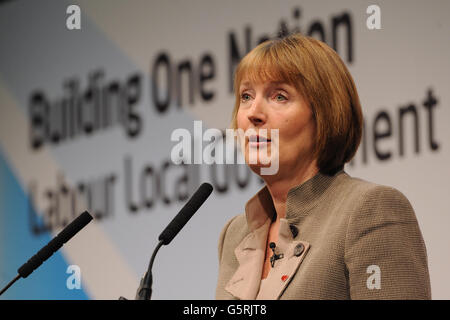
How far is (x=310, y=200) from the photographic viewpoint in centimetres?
212

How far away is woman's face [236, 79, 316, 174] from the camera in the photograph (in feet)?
6.86

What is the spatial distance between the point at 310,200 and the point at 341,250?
236mm

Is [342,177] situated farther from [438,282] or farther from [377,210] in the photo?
[438,282]

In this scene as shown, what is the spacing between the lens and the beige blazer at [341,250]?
1854 mm

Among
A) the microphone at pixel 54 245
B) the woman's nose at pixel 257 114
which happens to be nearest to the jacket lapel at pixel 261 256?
the woman's nose at pixel 257 114

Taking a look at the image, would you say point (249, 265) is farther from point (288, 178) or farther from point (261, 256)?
point (288, 178)

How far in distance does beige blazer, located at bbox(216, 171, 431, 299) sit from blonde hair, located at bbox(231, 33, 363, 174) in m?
0.09

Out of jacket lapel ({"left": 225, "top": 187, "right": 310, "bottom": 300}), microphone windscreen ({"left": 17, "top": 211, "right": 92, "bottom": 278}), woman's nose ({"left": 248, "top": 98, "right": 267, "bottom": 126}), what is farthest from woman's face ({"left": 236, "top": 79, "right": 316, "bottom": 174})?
microphone windscreen ({"left": 17, "top": 211, "right": 92, "bottom": 278})

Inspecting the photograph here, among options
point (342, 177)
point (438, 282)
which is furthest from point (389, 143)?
point (342, 177)

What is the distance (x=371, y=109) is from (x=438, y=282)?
2.46ft

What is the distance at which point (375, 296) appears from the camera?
182 cm

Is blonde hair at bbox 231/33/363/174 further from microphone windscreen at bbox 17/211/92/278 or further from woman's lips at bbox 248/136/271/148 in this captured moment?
microphone windscreen at bbox 17/211/92/278

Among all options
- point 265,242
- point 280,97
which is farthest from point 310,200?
point 280,97
